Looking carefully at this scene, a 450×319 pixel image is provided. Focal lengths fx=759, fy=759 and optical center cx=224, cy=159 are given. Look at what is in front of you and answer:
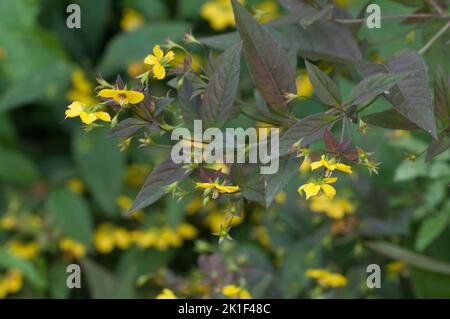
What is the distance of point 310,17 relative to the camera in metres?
0.98

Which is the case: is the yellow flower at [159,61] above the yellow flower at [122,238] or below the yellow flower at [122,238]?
below

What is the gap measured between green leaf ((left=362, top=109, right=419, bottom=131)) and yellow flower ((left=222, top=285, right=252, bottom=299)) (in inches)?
13.1

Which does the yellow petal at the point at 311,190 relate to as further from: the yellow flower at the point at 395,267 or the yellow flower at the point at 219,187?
the yellow flower at the point at 395,267

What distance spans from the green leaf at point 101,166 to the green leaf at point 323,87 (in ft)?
3.20

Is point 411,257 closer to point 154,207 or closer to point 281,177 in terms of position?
point 281,177

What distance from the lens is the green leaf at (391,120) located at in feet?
2.88

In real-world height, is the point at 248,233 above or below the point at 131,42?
below

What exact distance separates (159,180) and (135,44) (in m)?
1.07

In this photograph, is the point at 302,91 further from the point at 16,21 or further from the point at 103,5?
the point at 16,21

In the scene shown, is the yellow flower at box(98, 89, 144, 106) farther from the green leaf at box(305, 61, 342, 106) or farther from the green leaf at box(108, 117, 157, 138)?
the green leaf at box(305, 61, 342, 106)

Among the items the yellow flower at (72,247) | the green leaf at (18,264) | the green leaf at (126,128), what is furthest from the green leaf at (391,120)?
the yellow flower at (72,247)
